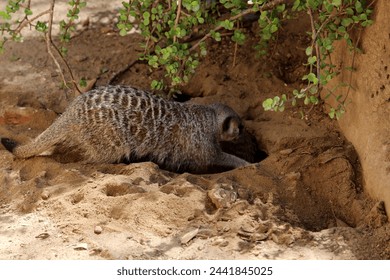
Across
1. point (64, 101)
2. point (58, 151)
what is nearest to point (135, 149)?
point (58, 151)

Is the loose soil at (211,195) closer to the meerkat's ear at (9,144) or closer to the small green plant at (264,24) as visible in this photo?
the meerkat's ear at (9,144)

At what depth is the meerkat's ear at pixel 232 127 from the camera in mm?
3324

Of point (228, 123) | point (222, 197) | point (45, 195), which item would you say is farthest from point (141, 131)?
point (222, 197)

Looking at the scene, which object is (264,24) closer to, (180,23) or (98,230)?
(180,23)

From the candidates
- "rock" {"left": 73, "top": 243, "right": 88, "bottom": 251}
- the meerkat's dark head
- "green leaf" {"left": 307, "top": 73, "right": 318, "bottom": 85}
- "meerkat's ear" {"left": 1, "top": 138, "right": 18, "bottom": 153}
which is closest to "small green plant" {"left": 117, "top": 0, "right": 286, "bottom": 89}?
the meerkat's dark head

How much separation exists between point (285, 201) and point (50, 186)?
107 centimetres

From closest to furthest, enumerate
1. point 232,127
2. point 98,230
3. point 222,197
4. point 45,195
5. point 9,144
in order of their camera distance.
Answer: point 98,230 → point 222,197 → point 45,195 → point 9,144 → point 232,127

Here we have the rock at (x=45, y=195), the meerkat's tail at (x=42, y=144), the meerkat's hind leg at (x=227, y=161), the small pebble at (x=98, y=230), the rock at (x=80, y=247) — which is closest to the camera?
the rock at (x=80, y=247)

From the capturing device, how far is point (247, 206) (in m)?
2.52

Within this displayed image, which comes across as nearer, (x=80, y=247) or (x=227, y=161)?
(x=80, y=247)

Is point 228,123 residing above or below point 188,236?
above

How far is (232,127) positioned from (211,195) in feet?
2.70

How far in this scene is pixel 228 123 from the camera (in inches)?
131

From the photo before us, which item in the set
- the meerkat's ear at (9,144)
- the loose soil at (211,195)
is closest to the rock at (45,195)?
the loose soil at (211,195)
